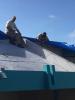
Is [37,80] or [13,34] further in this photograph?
[13,34]

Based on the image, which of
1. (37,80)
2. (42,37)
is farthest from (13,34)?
(37,80)

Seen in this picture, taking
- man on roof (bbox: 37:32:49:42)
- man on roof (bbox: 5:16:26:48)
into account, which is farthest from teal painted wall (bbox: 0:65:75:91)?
man on roof (bbox: 37:32:49:42)

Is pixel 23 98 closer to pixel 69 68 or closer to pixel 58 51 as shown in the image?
pixel 69 68

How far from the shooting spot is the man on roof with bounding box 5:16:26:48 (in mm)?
10648

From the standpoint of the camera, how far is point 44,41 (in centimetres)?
1166

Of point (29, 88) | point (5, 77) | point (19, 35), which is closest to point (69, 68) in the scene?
point (19, 35)

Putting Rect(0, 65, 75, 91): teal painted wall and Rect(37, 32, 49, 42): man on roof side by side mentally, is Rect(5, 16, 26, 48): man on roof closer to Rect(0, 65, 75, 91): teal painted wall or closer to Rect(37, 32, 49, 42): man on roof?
Rect(37, 32, 49, 42): man on roof

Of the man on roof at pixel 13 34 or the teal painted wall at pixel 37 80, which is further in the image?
the man on roof at pixel 13 34

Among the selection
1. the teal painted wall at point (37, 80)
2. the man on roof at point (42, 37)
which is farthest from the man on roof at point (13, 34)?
the teal painted wall at point (37, 80)

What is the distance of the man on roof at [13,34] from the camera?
1065cm

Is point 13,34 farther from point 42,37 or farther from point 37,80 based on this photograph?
point 37,80

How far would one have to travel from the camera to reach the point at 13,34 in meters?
10.7

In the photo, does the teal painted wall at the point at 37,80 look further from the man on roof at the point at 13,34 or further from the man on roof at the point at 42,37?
the man on roof at the point at 42,37

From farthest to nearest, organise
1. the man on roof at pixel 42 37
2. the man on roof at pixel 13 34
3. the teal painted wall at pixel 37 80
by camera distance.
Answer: the man on roof at pixel 42 37, the man on roof at pixel 13 34, the teal painted wall at pixel 37 80
